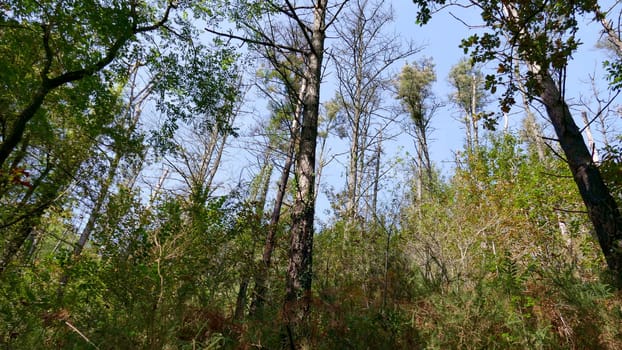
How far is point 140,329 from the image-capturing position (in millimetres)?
2914

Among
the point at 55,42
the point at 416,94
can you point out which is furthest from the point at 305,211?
the point at 416,94

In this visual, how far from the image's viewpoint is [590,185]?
13.8 ft

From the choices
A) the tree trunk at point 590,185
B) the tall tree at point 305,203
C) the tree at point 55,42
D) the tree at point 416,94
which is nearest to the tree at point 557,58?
the tree trunk at point 590,185

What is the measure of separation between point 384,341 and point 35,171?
1014 cm

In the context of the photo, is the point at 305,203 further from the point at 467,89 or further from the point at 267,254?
the point at 467,89

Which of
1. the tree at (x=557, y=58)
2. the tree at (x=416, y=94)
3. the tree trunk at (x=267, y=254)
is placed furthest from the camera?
the tree at (x=416, y=94)

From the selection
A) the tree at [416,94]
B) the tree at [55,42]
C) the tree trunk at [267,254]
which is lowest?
the tree trunk at [267,254]

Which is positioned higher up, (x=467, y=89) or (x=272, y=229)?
(x=467, y=89)

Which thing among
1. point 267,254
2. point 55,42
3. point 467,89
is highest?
point 467,89

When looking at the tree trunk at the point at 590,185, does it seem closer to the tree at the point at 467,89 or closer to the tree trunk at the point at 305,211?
the tree trunk at the point at 305,211

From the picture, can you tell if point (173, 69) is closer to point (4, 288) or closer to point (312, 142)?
point (312, 142)

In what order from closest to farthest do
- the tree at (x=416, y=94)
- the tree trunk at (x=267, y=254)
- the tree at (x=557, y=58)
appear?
the tree at (x=557, y=58)
the tree trunk at (x=267, y=254)
the tree at (x=416, y=94)

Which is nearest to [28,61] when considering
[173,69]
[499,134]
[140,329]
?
[173,69]

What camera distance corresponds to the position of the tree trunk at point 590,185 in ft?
12.6
